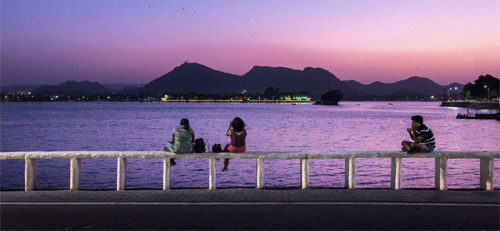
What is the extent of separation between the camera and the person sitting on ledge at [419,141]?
10797mm

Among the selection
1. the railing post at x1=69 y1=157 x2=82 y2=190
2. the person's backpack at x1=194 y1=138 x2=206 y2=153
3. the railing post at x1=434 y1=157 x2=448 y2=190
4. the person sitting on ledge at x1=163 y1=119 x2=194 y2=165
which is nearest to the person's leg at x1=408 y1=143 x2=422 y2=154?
the railing post at x1=434 y1=157 x2=448 y2=190

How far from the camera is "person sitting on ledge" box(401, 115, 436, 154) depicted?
35.4 ft

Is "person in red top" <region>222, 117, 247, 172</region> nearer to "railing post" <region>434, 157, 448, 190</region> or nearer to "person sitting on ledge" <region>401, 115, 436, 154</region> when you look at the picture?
"person sitting on ledge" <region>401, 115, 436, 154</region>

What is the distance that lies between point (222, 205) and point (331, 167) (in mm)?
23659

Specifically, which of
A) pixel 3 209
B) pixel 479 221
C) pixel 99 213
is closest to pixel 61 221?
pixel 99 213

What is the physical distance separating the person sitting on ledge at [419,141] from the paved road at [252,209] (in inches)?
40.4

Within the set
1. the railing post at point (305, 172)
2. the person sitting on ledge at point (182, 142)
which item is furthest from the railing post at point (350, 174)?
the person sitting on ledge at point (182, 142)

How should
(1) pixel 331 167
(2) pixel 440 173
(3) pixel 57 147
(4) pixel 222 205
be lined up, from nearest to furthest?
(4) pixel 222 205 < (2) pixel 440 173 < (1) pixel 331 167 < (3) pixel 57 147

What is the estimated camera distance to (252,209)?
8.83 metres

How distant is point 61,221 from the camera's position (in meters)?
7.98

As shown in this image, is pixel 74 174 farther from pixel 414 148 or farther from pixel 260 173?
pixel 414 148

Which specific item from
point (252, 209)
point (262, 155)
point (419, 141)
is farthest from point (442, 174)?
point (252, 209)

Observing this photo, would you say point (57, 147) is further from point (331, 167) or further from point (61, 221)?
point (61, 221)

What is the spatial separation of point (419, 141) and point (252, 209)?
485 centimetres
